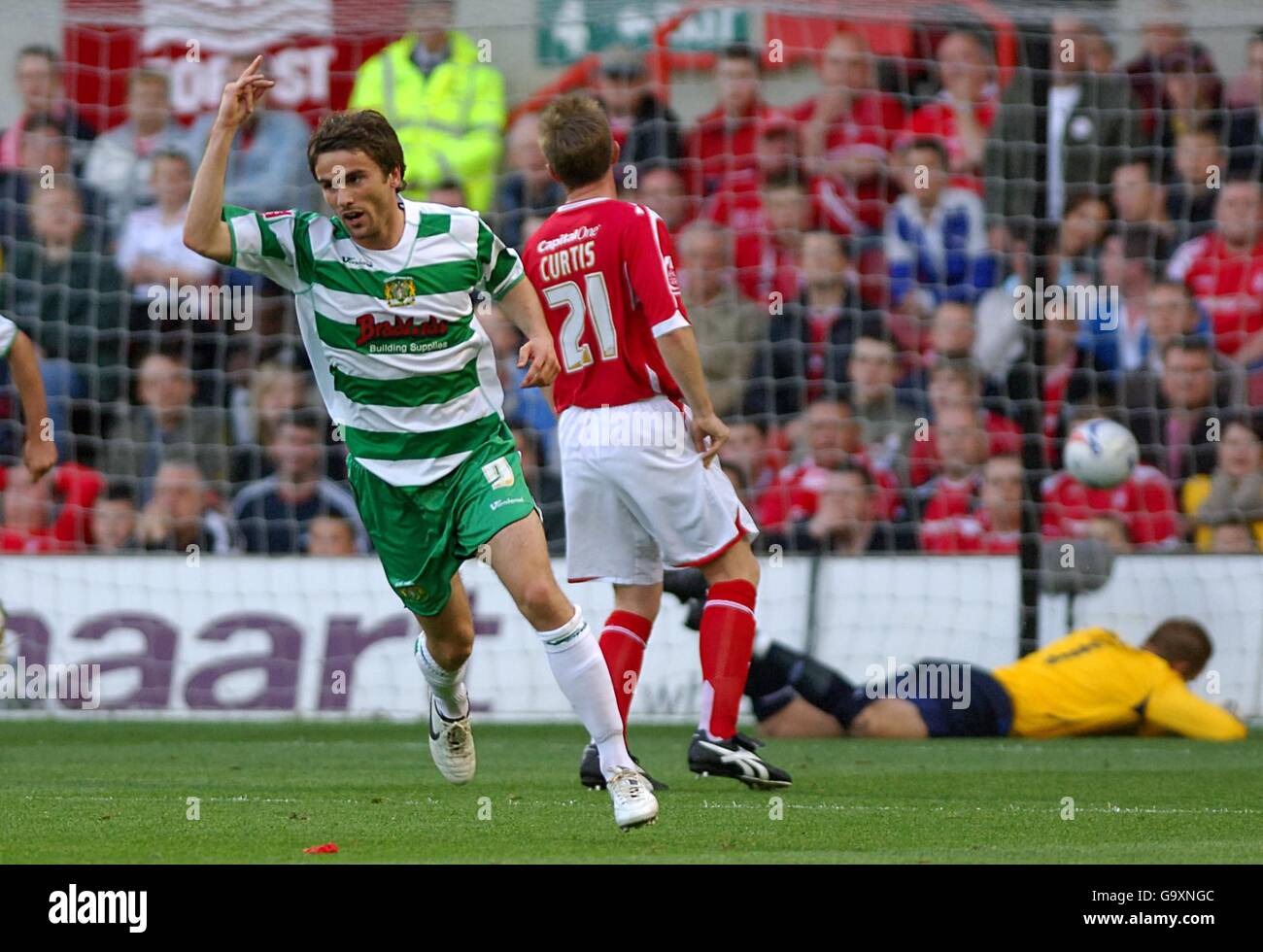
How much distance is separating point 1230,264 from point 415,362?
24.1ft

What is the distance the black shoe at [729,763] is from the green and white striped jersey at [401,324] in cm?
138

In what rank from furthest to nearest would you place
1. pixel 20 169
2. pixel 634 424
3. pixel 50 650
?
pixel 20 169, pixel 50 650, pixel 634 424

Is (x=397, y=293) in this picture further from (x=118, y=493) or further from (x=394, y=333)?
(x=118, y=493)

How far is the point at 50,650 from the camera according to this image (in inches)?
424

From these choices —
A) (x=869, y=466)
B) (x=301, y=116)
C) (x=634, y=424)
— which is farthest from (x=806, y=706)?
(x=301, y=116)

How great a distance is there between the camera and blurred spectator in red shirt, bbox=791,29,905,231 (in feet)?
41.8

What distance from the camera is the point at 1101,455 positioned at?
34.7ft

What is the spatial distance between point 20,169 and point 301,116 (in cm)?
180

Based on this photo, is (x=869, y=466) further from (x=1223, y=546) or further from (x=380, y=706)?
(x=380, y=706)

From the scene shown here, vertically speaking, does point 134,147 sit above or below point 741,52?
below

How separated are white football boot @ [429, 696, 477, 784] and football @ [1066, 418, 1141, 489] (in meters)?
4.76

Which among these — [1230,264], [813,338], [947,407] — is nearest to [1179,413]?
[1230,264]

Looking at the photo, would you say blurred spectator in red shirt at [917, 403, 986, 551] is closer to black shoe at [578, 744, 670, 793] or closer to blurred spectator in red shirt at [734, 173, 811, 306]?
blurred spectator in red shirt at [734, 173, 811, 306]

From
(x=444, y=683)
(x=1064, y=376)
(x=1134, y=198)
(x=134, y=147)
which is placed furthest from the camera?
(x=134, y=147)
